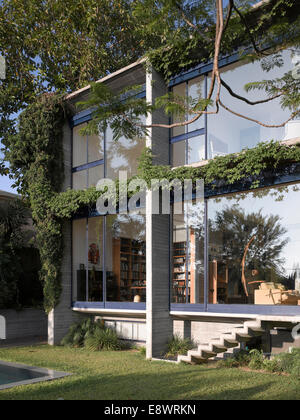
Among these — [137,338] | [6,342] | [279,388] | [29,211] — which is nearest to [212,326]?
[137,338]

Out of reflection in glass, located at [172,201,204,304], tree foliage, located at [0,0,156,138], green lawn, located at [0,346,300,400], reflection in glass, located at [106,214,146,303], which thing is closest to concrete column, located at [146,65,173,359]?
reflection in glass, located at [172,201,204,304]

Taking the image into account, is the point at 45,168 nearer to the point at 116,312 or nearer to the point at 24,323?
the point at 116,312

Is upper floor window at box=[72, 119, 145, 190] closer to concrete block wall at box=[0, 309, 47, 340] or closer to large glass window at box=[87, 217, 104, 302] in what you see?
large glass window at box=[87, 217, 104, 302]

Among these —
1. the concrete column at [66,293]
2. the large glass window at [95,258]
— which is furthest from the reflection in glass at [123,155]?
the large glass window at [95,258]

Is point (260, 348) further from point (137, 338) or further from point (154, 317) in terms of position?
point (137, 338)

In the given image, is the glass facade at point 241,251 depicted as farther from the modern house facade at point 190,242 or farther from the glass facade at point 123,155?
the glass facade at point 123,155

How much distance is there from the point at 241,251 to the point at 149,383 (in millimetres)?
6091

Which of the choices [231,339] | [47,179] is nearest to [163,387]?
[231,339]

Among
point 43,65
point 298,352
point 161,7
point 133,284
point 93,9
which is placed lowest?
point 298,352

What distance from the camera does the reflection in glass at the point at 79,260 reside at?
13.1 meters

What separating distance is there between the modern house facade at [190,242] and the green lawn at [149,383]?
1.21 metres

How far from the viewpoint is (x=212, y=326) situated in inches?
403

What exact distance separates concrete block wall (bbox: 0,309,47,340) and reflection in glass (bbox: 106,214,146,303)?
338 cm
